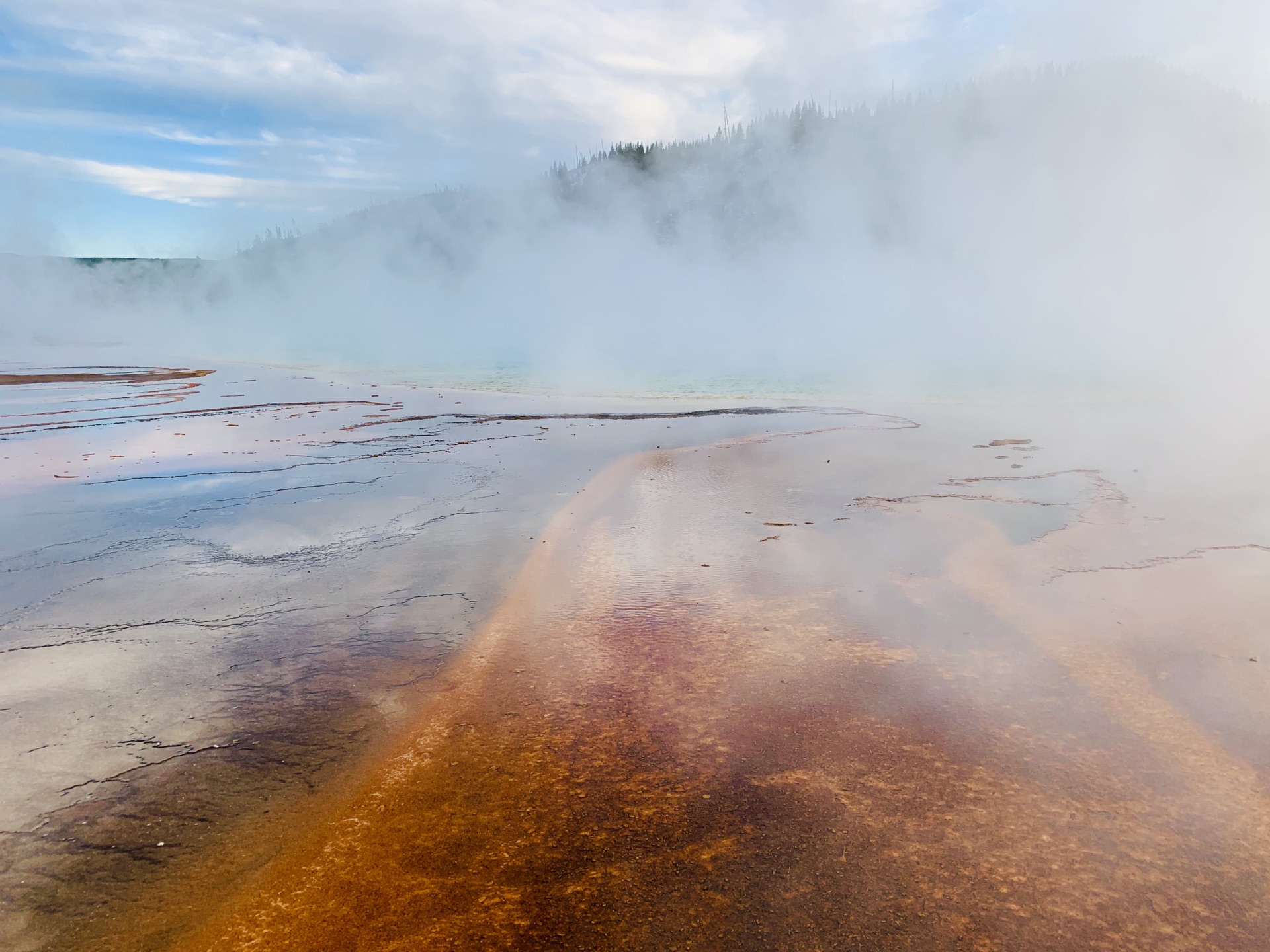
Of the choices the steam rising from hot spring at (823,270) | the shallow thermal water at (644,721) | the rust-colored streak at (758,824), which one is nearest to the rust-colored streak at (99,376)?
the steam rising from hot spring at (823,270)

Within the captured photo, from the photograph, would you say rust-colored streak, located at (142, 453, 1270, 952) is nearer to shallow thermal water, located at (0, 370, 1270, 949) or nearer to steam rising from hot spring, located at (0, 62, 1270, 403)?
shallow thermal water, located at (0, 370, 1270, 949)

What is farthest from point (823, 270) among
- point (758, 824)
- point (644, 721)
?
point (758, 824)

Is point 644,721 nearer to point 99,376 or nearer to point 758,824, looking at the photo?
point 758,824

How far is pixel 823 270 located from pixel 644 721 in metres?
56.7

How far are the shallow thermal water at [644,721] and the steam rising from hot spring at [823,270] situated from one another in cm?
1078

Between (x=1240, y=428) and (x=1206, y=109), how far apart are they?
86651 millimetres

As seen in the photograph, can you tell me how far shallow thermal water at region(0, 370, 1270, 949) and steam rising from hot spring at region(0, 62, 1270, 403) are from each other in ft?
35.4

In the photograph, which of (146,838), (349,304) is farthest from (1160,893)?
(349,304)

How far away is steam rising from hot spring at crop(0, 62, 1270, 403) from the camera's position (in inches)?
898

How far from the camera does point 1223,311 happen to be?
2877 cm

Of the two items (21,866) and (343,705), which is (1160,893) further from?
(21,866)

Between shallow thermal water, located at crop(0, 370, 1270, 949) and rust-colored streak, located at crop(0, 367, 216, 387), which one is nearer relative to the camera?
shallow thermal water, located at crop(0, 370, 1270, 949)

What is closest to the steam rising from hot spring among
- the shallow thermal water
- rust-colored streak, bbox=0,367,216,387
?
rust-colored streak, bbox=0,367,216,387

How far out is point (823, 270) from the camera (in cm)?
5553
